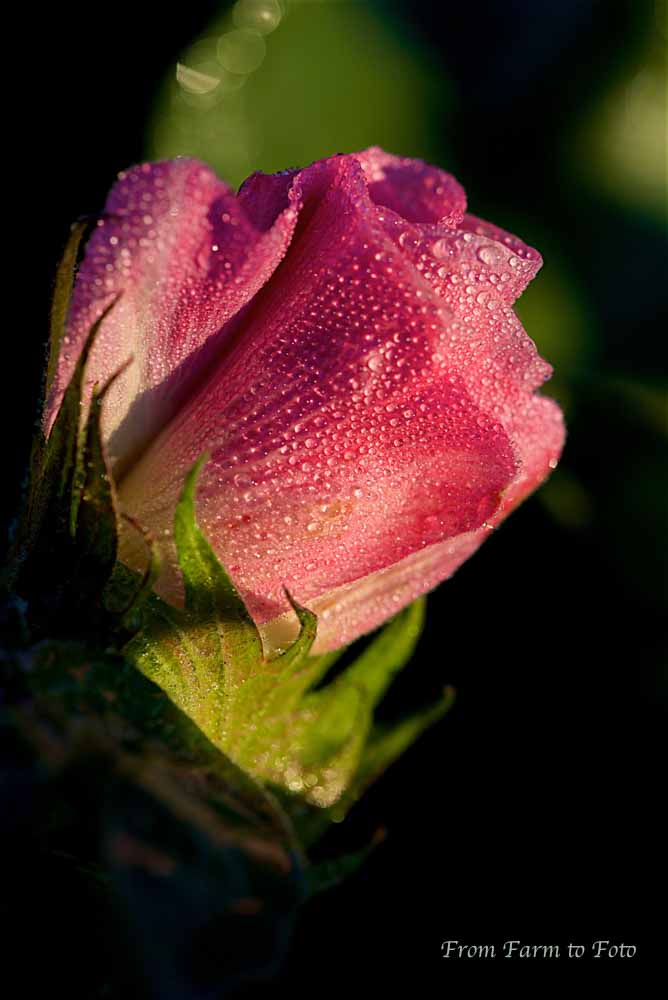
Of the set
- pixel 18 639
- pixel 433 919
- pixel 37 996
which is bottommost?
pixel 433 919

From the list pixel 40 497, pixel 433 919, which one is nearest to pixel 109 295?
pixel 40 497

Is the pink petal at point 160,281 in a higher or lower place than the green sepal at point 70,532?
higher

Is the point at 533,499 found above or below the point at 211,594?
below

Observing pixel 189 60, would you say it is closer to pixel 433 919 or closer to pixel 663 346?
pixel 663 346

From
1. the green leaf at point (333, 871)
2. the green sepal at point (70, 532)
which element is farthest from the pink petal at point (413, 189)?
the green leaf at point (333, 871)

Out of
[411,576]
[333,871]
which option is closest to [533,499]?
[411,576]

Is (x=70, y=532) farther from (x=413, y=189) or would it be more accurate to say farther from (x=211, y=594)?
(x=413, y=189)

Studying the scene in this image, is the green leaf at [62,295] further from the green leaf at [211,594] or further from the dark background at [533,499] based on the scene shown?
the dark background at [533,499]
